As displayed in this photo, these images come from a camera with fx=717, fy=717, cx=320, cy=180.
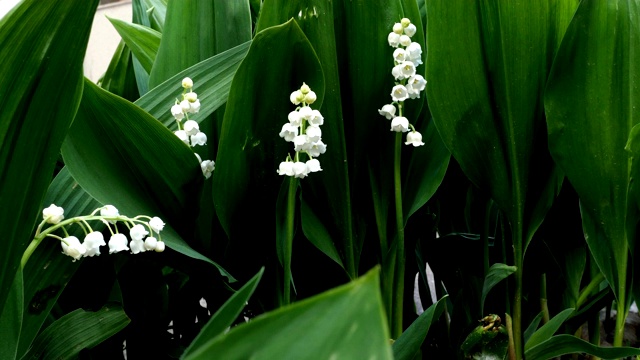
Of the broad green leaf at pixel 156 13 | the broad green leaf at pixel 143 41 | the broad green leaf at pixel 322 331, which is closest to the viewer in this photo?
the broad green leaf at pixel 322 331

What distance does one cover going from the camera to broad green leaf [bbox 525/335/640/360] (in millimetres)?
565

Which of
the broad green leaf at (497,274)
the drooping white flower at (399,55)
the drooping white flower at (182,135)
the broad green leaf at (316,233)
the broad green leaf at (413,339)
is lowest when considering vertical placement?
the broad green leaf at (413,339)

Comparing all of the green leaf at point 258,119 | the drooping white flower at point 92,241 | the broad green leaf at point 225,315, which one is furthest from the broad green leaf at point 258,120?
the broad green leaf at point 225,315

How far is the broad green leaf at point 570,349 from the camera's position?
0.56 metres

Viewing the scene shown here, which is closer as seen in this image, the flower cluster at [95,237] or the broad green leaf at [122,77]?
the flower cluster at [95,237]

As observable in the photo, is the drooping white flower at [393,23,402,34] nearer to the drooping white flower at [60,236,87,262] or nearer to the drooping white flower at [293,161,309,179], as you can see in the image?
the drooping white flower at [293,161,309,179]

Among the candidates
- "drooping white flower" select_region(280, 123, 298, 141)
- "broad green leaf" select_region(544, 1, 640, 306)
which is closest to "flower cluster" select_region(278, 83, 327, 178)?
"drooping white flower" select_region(280, 123, 298, 141)

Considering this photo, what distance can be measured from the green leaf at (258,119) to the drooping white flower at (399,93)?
0.20 ft

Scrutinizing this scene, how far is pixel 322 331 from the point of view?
0.70 ft

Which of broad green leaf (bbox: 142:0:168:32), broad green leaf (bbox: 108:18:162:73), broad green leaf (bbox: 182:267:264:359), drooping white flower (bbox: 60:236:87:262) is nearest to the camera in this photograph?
broad green leaf (bbox: 182:267:264:359)

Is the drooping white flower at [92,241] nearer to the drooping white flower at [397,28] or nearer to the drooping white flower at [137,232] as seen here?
the drooping white flower at [137,232]

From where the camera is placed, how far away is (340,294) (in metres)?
0.21

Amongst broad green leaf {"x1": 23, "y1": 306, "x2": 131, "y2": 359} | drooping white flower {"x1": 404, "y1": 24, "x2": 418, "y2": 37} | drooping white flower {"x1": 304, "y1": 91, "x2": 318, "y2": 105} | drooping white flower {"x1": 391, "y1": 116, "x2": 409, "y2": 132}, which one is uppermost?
drooping white flower {"x1": 404, "y1": 24, "x2": 418, "y2": 37}

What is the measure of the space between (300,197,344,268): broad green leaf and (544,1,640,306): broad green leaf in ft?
0.64
